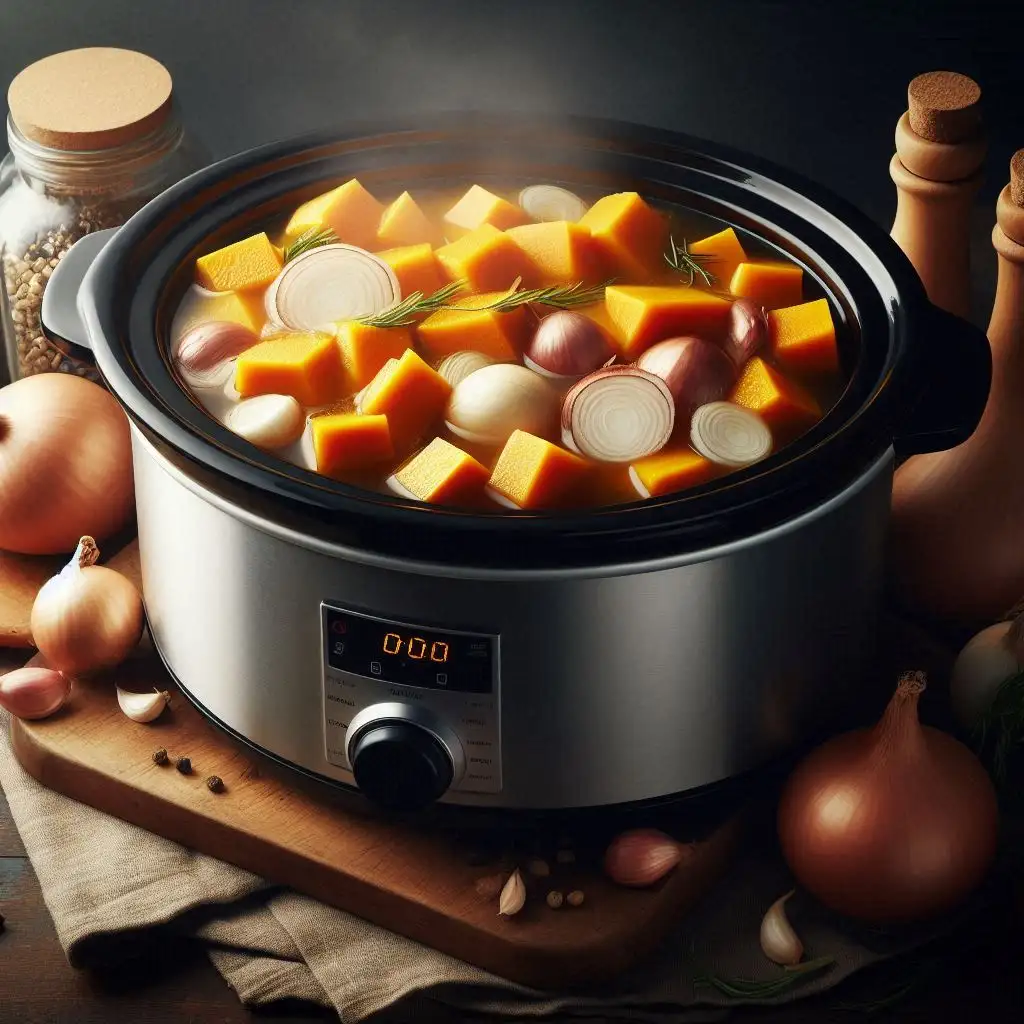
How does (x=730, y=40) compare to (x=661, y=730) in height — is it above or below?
above

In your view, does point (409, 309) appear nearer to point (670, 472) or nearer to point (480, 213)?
point (480, 213)

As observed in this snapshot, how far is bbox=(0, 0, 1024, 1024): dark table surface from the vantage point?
2.49 m

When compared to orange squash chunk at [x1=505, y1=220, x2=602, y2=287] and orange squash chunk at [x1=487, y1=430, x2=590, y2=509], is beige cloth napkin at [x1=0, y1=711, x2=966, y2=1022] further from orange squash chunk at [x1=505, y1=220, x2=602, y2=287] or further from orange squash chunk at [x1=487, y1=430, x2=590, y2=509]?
orange squash chunk at [x1=505, y1=220, x2=602, y2=287]

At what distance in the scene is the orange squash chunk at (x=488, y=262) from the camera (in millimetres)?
1826

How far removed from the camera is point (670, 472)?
1.59 metres

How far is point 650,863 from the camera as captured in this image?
1690 mm

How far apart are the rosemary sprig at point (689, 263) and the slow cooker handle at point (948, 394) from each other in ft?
0.93

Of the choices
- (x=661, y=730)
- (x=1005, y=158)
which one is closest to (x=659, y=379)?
(x=661, y=730)

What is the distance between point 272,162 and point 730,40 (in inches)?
35.9

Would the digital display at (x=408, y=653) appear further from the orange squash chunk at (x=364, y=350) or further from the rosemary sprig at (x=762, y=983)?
the rosemary sprig at (x=762, y=983)

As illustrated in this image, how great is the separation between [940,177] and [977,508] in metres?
0.43

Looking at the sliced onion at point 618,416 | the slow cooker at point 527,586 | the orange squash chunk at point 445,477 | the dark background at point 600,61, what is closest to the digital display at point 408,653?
the slow cooker at point 527,586

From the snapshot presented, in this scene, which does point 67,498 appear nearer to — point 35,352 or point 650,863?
point 35,352

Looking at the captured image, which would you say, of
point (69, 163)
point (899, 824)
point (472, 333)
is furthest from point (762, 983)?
point (69, 163)
